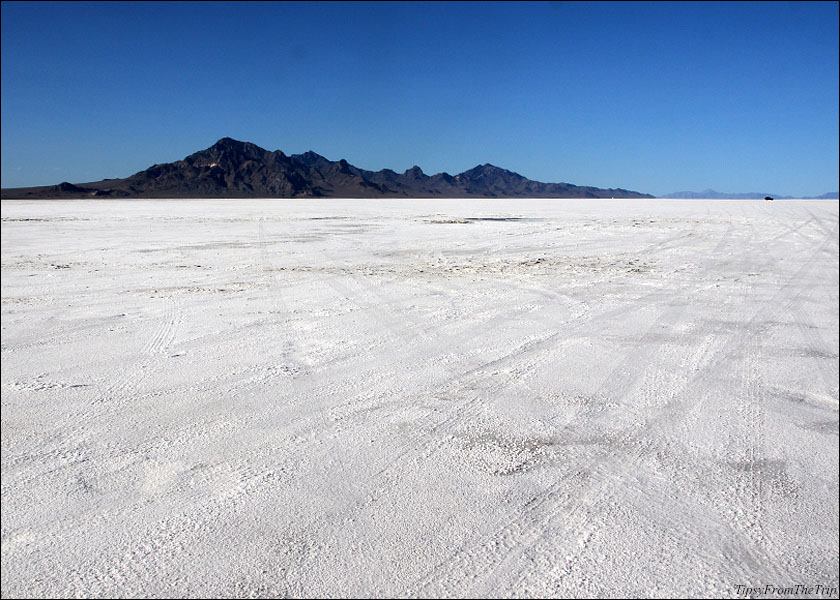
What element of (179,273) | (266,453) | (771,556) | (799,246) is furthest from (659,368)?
(799,246)

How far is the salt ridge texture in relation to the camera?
209 centimetres

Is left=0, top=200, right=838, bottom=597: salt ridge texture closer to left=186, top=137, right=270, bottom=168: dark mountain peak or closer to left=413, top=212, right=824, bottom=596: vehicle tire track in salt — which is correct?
left=413, top=212, right=824, bottom=596: vehicle tire track in salt

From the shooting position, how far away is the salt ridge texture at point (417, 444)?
2.09 metres

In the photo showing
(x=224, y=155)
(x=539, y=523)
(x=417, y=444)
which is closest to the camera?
(x=539, y=523)

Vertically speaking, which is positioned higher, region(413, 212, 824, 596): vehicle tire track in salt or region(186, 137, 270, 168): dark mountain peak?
region(186, 137, 270, 168): dark mountain peak

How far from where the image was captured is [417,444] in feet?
9.93

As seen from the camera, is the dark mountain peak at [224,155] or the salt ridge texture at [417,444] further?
the dark mountain peak at [224,155]

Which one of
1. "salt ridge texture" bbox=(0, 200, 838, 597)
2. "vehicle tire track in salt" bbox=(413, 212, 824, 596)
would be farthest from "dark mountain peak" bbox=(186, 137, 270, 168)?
"vehicle tire track in salt" bbox=(413, 212, 824, 596)

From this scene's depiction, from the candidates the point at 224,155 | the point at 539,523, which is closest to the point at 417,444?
the point at 539,523

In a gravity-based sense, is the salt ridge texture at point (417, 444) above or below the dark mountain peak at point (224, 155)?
below

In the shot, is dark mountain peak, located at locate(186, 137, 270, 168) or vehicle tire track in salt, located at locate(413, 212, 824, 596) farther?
dark mountain peak, located at locate(186, 137, 270, 168)

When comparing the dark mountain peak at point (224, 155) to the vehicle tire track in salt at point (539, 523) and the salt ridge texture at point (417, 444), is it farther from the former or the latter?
the vehicle tire track in salt at point (539, 523)

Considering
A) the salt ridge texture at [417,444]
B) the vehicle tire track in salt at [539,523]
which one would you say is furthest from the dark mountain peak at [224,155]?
the vehicle tire track in salt at [539,523]

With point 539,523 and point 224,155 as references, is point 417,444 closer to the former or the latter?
point 539,523
